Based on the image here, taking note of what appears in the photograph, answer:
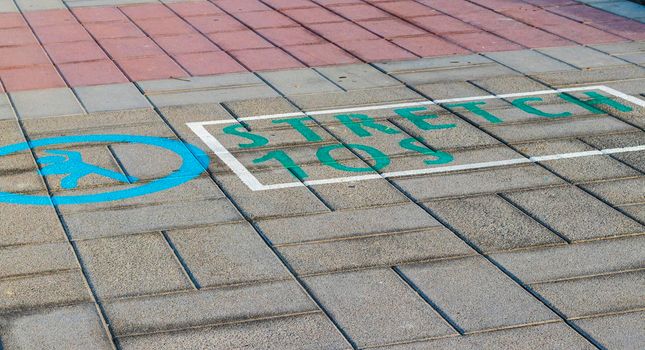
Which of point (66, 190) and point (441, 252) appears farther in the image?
point (66, 190)

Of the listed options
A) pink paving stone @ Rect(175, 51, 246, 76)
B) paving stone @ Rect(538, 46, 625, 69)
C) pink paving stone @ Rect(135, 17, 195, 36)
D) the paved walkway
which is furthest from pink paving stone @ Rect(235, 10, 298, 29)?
paving stone @ Rect(538, 46, 625, 69)

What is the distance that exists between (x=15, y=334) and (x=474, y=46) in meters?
6.35

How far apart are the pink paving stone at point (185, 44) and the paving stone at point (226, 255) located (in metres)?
4.10

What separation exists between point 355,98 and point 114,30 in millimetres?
3247

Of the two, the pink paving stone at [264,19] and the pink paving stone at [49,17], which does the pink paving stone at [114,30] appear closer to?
the pink paving stone at [49,17]

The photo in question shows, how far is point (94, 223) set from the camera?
5977mm

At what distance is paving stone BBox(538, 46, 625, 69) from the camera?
9.41m

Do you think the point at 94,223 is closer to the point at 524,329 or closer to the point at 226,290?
the point at 226,290

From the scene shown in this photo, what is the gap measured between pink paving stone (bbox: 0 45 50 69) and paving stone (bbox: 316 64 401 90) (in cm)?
262

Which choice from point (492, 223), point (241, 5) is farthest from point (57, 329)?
point (241, 5)

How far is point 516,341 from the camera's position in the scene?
4750mm

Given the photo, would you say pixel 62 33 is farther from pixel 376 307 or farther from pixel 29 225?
pixel 376 307

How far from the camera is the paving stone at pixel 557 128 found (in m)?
7.54

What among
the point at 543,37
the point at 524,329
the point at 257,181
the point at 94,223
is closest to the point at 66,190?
the point at 94,223
